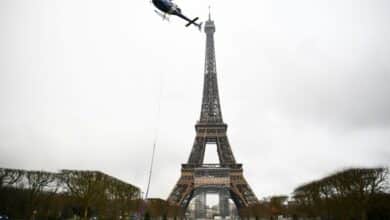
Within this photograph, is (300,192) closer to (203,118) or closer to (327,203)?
(327,203)

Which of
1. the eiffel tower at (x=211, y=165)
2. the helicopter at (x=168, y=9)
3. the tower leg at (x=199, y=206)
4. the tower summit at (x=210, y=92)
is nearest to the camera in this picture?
the helicopter at (x=168, y=9)

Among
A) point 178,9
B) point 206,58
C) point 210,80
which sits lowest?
point 178,9

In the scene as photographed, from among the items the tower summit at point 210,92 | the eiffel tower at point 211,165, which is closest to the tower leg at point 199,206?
the eiffel tower at point 211,165

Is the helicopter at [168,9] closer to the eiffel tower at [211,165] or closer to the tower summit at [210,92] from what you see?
the eiffel tower at [211,165]

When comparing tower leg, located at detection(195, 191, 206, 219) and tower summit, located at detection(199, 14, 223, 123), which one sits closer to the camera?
tower summit, located at detection(199, 14, 223, 123)

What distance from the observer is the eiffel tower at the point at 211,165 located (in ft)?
212

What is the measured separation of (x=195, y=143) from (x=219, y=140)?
5.68 meters

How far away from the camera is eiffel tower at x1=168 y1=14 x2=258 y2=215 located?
212 ft

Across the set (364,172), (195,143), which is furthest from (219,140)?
(364,172)

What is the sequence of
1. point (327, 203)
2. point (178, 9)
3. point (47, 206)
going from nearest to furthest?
point (178, 9) → point (327, 203) → point (47, 206)

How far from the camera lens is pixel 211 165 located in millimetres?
70438

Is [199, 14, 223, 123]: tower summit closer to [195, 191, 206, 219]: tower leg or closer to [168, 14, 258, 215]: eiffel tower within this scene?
[168, 14, 258, 215]: eiffel tower

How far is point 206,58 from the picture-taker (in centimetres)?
7462

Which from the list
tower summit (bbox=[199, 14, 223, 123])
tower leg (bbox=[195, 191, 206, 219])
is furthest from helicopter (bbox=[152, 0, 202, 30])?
tower leg (bbox=[195, 191, 206, 219])
